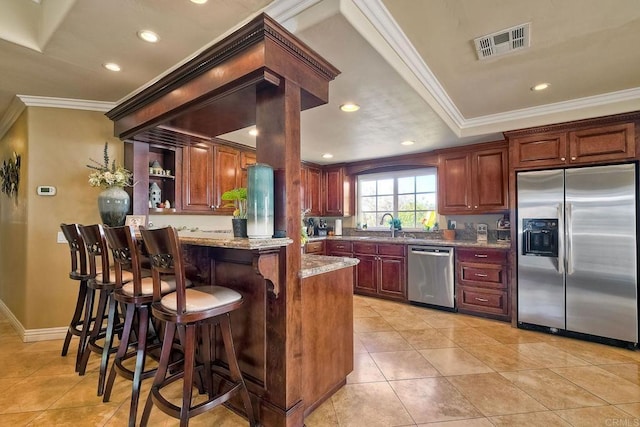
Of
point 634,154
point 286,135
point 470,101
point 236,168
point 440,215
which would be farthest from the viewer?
point 440,215

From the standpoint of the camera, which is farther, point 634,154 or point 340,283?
point 634,154

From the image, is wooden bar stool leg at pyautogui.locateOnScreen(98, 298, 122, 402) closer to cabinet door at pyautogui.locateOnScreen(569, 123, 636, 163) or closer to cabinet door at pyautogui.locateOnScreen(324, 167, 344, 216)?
cabinet door at pyautogui.locateOnScreen(324, 167, 344, 216)

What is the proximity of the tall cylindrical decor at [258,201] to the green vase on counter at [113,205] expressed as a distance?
185 centimetres

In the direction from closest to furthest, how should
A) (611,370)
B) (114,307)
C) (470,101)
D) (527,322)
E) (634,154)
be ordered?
(114,307) → (611,370) → (634,154) → (470,101) → (527,322)

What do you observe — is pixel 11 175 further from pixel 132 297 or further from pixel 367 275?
pixel 367 275

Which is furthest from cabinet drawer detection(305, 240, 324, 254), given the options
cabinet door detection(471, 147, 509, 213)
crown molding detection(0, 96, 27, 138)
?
crown molding detection(0, 96, 27, 138)

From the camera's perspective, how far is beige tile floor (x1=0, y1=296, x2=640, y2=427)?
1.87 metres

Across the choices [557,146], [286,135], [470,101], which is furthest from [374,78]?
[557,146]

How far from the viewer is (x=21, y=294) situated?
3.20 m

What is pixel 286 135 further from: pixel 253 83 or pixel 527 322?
pixel 527 322

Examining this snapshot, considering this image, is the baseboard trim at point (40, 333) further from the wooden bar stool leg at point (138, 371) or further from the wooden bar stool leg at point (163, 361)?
the wooden bar stool leg at point (163, 361)

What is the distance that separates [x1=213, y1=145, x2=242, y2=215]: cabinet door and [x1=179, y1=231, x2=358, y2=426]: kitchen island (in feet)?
5.98

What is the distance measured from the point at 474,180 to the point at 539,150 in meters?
0.96

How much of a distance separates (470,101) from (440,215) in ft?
6.68
